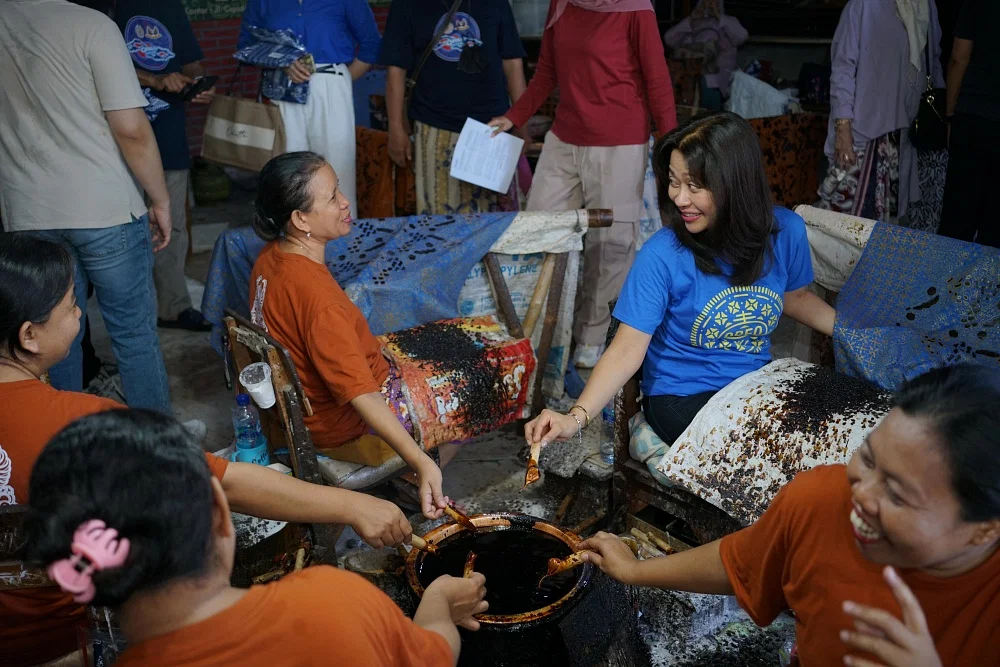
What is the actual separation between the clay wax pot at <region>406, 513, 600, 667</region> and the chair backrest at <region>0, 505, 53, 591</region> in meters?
0.75

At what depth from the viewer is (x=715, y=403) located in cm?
248

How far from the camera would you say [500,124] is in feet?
13.8

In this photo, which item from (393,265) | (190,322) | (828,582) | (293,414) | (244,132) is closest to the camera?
(828,582)

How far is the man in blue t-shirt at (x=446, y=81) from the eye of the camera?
4.29 m

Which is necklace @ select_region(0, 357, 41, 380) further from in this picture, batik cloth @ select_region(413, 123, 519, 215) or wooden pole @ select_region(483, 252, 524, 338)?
batik cloth @ select_region(413, 123, 519, 215)

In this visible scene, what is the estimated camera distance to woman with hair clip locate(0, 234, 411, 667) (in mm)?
1765

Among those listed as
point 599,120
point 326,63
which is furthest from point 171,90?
point 599,120

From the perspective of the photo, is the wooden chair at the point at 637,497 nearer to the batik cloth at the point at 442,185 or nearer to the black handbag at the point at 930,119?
the batik cloth at the point at 442,185

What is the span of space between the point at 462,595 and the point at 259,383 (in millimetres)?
977

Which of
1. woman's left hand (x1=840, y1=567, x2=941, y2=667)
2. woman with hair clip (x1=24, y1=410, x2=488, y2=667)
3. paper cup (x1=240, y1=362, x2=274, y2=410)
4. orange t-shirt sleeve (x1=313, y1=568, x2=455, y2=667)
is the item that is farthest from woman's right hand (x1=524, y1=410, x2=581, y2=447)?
woman's left hand (x1=840, y1=567, x2=941, y2=667)

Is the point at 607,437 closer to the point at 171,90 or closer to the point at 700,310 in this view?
the point at 700,310

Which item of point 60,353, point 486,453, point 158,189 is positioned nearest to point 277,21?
point 158,189

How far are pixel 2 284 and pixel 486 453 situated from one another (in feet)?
6.91

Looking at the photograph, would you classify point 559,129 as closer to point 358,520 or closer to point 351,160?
point 351,160
